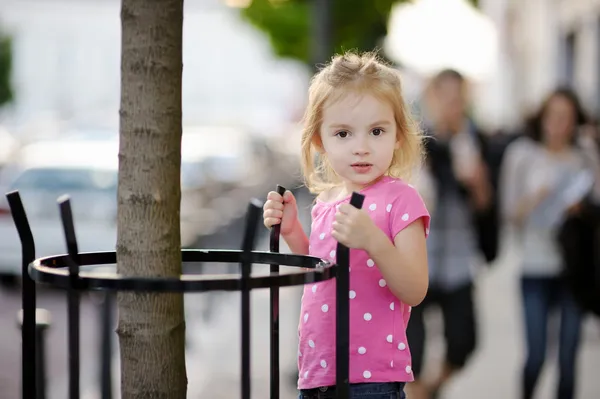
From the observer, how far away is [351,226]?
2139 mm

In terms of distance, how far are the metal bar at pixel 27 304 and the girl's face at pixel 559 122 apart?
417cm

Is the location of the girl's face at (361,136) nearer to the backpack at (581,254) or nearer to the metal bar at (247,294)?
the metal bar at (247,294)

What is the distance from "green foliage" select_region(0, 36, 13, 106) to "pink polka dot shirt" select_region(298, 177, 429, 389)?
230 feet

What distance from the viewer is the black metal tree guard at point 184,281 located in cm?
194

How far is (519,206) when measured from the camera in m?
5.82

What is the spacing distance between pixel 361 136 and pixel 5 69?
71.9 m

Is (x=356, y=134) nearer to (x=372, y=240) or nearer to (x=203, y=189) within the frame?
(x=372, y=240)

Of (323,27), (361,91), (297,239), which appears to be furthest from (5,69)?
(361,91)

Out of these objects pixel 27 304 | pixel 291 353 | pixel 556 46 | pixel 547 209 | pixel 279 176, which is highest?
pixel 556 46

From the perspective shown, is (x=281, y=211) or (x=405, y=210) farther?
(x=281, y=211)

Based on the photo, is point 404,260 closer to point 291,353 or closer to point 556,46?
point 291,353

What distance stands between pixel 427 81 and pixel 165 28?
3590 mm

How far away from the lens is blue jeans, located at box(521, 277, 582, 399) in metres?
5.56

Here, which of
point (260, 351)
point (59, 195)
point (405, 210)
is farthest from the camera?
point (59, 195)
